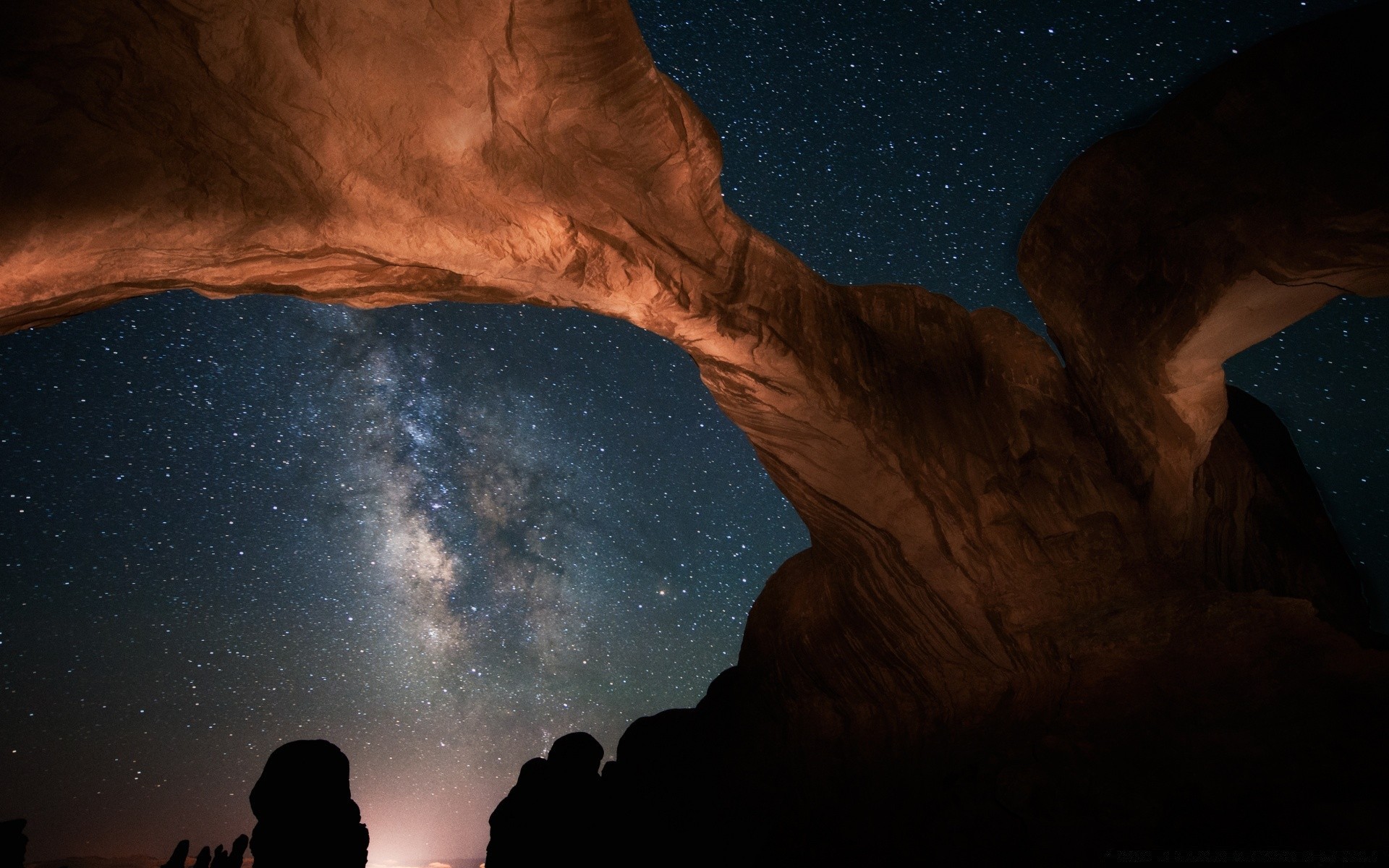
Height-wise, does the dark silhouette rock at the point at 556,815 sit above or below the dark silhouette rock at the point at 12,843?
below

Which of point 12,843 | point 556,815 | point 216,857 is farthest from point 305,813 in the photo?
point 216,857

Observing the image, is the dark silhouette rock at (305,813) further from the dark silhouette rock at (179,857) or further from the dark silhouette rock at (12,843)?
the dark silhouette rock at (179,857)

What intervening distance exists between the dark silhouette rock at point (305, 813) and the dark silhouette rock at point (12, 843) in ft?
17.4

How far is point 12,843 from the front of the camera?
11641mm

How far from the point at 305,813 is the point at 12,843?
6679 millimetres

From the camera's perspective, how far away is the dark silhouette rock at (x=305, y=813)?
9.92 metres

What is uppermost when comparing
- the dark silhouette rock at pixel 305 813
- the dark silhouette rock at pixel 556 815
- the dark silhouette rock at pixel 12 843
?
the dark silhouette rock at pixel 12 843

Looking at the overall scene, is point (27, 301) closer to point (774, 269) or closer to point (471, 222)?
point (471, 222)

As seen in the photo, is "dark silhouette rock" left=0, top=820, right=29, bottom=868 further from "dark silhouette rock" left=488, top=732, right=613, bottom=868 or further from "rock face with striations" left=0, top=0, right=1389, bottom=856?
"rock face with striations" left=0, top=0, right=1389, bottom=856

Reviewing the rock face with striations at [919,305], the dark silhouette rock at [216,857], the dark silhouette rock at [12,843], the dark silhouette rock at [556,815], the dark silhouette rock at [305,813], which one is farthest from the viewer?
the dark silhouette rock at [216,857]

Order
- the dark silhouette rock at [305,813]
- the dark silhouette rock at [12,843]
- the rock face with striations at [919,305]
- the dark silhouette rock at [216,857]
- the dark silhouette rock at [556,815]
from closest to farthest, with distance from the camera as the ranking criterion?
the rock face with striations at [919,305] → the dark silhouette rock at [556,815] → the dark silhouette rock at [305,813] → the dark silhouette rock at [12,843] → the dark silhouette rock at [216,857]

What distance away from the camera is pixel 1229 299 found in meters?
5.02

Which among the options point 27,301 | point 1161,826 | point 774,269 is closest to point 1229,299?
point 774,269

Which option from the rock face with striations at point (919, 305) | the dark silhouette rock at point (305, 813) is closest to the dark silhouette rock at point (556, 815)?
the dark silhouette rock at point (305, 813)
